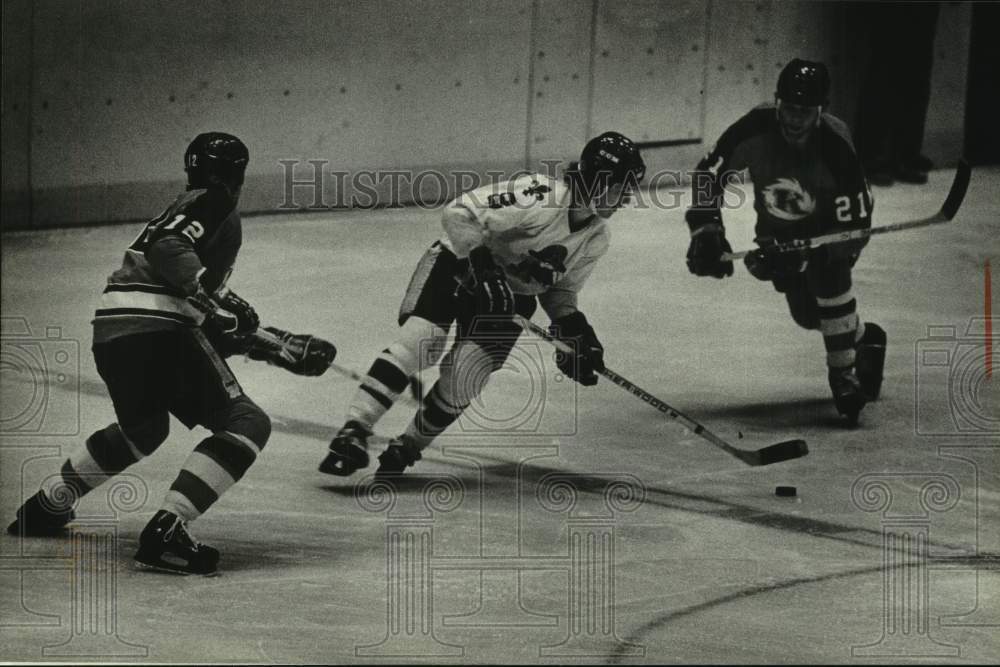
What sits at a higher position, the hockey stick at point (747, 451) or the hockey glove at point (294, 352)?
the hockey glove at point (294, 352)

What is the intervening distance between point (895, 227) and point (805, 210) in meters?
0.27

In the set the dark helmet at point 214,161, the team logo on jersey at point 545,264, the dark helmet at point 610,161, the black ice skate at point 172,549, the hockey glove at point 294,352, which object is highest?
the dark helmet at point 214,161

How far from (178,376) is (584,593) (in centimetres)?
106

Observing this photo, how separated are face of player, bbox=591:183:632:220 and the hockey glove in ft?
2.53

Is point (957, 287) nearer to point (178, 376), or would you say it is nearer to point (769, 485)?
point (769, 485)

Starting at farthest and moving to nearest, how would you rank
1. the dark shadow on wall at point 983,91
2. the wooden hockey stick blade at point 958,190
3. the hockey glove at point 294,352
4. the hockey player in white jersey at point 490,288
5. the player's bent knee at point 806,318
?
1. the player's bent knee at point 806,318
2. the dark shadow on wall at point 983,91
3. the wooden hockey stick blade at point 958,190
4. the hockey player in white jersey at point 490,288
5. the hockey glove at point 294,352

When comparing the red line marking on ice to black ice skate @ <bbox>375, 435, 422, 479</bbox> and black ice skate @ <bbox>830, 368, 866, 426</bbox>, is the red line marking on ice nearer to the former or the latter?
black ice skate @ <bbox>830, 368, 866, 426</bbox>

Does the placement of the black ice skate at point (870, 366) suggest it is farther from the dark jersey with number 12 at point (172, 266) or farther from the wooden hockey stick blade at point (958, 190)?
the dark jersey with number 12 at point (172, 266)

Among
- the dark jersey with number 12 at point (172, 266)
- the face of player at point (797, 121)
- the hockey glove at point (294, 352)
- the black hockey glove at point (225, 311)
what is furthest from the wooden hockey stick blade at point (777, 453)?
the dark jersey with number 12 at point (172, 266)

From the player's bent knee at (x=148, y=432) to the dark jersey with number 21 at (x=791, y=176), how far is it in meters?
1.76

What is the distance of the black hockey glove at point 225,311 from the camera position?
15.6ft

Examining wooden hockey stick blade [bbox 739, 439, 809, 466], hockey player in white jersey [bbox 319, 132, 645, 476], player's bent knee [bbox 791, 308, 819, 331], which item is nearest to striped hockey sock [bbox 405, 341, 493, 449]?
hockey player in white jersey [bbox 319, 132, 645, 476]

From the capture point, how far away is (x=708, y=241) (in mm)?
5977

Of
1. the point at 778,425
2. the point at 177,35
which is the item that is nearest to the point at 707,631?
the point at 778,425
